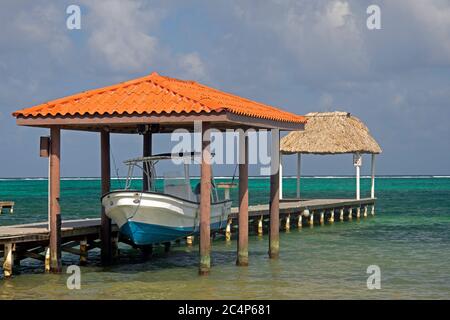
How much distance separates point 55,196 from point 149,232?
2313mm

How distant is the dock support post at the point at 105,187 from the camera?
19953 millimetres

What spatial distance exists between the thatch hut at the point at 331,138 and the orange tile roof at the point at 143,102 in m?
21.2

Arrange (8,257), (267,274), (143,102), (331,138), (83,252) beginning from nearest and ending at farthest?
Answer: (143,102) < (8,257) < (267,274) < (83,252) < (331,138)

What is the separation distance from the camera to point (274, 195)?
21156 mm

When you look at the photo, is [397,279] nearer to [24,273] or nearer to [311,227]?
[24,273]

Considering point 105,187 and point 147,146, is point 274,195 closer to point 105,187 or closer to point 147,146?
point 147,146

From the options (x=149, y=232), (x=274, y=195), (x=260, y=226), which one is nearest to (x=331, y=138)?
(x=260, y=226)

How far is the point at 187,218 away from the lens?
19.0 m

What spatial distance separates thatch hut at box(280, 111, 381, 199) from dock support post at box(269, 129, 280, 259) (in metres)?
19.0

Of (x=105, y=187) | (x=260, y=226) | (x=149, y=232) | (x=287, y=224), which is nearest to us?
(x=149, y=232)

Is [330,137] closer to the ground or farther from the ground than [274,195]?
farther from the ground

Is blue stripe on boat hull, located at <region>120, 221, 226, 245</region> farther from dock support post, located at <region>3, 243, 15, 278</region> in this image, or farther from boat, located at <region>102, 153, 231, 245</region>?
dock support post, located at <region>3, 243, 15, 278</region>
